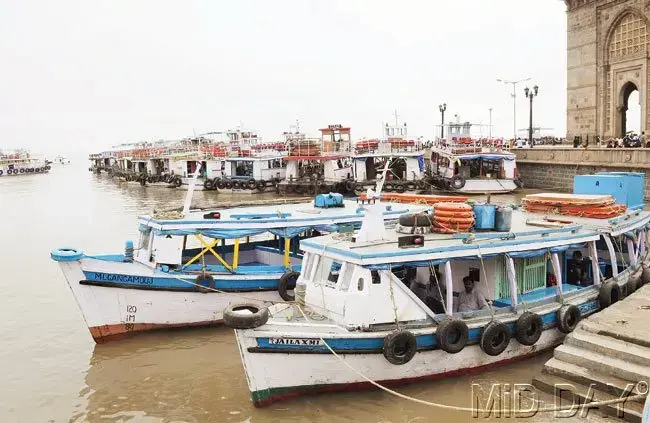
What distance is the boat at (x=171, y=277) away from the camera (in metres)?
11.4

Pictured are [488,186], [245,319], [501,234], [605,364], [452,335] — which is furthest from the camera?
[488,186]

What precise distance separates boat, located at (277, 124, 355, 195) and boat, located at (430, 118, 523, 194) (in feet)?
19.1

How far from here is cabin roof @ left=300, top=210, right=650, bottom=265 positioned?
8.88 m

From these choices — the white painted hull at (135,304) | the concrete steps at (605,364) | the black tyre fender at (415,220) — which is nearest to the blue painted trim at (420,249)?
the black tyre fender at (415,220)

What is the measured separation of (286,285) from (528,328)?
4.63 meters

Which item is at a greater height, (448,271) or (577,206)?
(577,206)

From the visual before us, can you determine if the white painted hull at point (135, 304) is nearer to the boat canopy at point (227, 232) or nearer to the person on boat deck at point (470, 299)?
the boat canopy at point (227, 232)

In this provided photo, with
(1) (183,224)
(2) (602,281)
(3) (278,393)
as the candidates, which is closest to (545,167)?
(2) (602,281)

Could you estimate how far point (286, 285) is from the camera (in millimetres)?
12023

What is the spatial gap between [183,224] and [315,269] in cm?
362

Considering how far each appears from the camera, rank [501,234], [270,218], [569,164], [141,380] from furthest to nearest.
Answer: [569,164] → [270,218] → [141,380] → [501,234]

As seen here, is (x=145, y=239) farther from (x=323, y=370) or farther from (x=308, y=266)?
(x=323, y=370)

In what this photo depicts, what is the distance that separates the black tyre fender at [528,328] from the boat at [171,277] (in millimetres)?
3515

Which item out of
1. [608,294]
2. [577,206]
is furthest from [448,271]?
[577,206]
